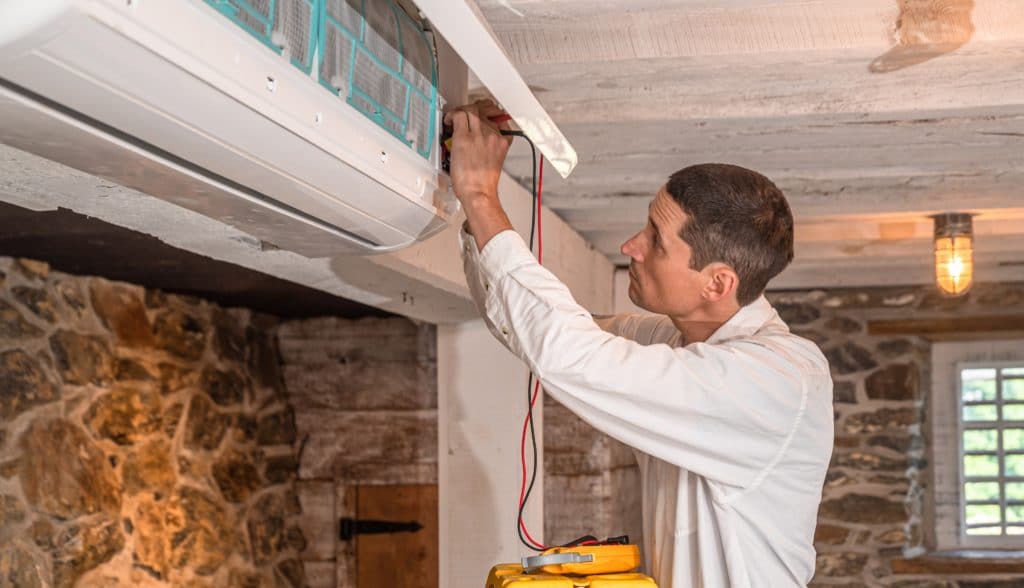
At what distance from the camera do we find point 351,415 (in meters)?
4.02

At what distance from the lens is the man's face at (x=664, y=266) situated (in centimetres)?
157

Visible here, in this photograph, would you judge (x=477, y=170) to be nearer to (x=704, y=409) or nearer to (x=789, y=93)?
(x=704, y=409)

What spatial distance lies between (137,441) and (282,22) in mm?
2303

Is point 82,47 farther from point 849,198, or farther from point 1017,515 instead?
point 1017,515

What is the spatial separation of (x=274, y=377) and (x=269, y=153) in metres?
3.08

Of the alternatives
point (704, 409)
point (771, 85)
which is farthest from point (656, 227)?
point (771, 85)

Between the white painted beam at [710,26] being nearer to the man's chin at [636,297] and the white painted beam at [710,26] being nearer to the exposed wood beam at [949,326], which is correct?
the man's chin at [636,297]

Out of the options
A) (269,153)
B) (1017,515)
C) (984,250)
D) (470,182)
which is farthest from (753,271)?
(1017,515)

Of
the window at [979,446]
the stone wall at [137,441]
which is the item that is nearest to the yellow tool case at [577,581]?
the stone wall at [137,441]

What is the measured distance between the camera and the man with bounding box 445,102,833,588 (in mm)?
1396

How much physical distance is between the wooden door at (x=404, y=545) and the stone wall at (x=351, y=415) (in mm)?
32

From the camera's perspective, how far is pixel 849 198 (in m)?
2.86

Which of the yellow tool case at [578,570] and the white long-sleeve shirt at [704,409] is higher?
the white long-sleeve shirt at [704,409]

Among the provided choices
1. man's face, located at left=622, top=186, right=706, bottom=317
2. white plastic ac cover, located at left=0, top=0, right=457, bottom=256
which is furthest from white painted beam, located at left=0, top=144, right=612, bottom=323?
man's face, located at left=622, top=186, right=706, bottom=317
